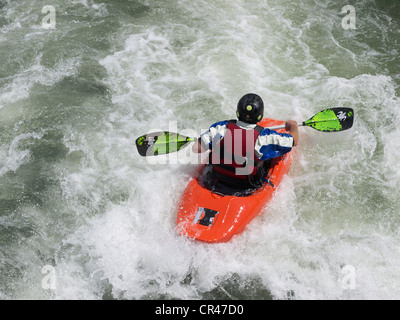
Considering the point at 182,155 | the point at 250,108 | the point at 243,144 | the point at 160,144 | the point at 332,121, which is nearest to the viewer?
the point at 250,108

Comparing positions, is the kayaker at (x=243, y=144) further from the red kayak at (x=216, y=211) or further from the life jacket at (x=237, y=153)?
the red kayak at (x=216, y=211)

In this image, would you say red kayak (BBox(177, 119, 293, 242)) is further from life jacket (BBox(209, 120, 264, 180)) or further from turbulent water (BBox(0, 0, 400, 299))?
life jacket (BBox(209, 120, 264, 180))

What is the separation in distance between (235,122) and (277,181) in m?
1.07

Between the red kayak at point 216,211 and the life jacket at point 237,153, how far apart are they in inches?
11.3

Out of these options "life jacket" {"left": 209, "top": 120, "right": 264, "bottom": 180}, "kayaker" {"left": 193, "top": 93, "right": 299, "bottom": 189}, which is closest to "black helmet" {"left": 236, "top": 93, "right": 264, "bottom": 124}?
"kayaker" {"left": 193, "top": 93, "right": 299, "bottom": 189}

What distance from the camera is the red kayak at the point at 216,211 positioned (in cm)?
459

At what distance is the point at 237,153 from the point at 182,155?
1.66 m

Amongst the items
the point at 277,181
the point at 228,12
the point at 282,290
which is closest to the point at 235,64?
the point at 228,12

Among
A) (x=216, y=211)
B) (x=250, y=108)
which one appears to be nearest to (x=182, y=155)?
(x=216, y=211)

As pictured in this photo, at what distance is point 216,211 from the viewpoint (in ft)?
15.5

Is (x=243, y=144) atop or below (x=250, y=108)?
below

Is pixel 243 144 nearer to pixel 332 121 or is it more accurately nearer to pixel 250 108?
pixel 250 108

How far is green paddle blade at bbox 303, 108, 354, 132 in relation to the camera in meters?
5.55
